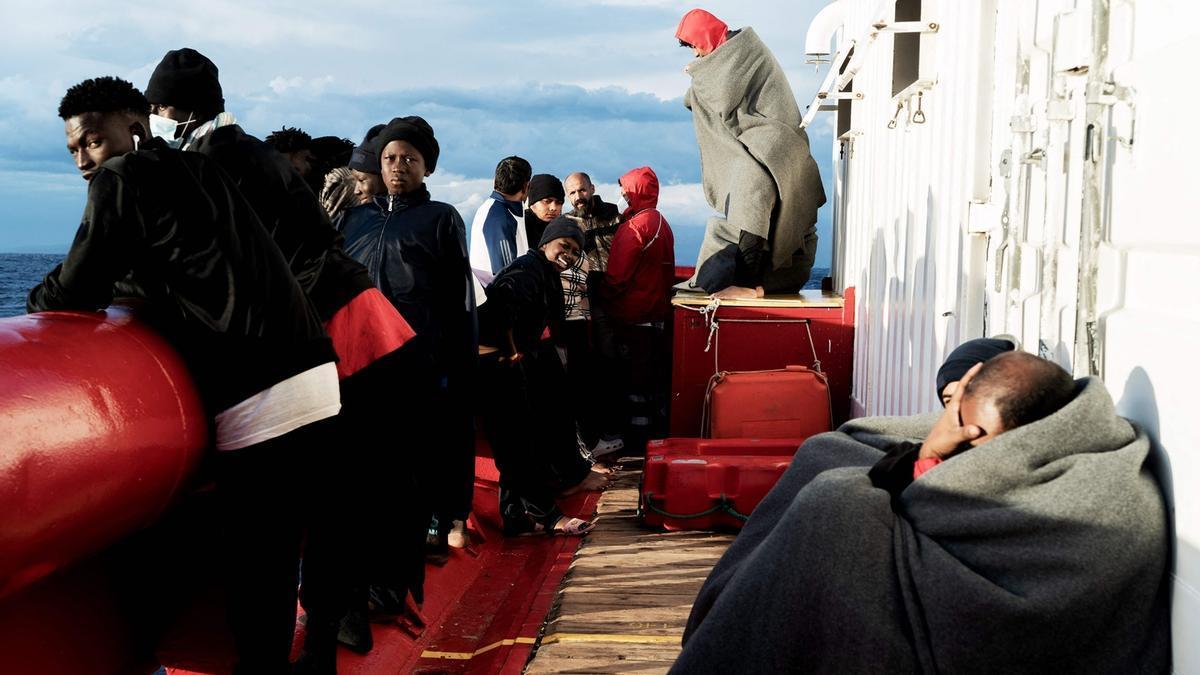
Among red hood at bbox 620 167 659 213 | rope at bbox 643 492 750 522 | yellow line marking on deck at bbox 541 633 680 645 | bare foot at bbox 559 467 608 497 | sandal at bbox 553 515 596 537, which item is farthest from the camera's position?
red hood at bbox 620 167 659 213

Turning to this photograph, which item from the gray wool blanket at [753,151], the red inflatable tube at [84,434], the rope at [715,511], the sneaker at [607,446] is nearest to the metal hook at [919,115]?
the rope at [715,511]

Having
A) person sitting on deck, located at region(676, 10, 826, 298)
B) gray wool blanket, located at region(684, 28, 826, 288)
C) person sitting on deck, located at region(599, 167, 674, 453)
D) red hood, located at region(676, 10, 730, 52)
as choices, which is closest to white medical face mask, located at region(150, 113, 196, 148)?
person sitting on deck, located at region(599, 167, 674, 453)

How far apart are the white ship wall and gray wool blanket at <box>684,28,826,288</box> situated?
1.53 metres

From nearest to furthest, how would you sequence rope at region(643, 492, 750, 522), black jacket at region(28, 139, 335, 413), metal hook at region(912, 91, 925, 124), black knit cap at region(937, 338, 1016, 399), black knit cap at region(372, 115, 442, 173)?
black knit cap at region(937, 338, 1016, 399) → black jacket at region(28, 139, 335, 413) → metal hook at region(912, 91, 925, 124) → black knit cap at region(372, 115, 442, 173) → rope at region(643, 492, 750, 522)

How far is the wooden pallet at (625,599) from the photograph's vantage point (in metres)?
2.85

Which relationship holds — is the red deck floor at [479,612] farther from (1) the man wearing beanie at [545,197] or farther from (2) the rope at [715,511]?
(1) the man wearing beanie at [545,197]

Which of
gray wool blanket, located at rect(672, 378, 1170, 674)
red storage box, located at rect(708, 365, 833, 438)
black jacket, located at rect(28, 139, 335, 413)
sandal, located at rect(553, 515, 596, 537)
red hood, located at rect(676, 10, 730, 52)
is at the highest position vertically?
red hood, located at rect(676, 10, 730, 52)

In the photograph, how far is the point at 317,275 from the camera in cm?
303

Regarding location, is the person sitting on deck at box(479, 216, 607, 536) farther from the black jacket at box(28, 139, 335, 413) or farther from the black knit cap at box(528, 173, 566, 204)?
the black jacket at box(28, 139, 335, 413)

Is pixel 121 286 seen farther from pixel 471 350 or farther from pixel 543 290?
pixel 543 290

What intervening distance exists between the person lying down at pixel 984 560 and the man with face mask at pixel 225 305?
130 cm

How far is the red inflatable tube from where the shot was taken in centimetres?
190

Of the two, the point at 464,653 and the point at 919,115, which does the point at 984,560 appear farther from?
the point at 919,115

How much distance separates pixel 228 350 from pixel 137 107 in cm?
66
